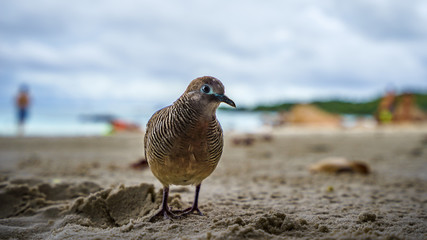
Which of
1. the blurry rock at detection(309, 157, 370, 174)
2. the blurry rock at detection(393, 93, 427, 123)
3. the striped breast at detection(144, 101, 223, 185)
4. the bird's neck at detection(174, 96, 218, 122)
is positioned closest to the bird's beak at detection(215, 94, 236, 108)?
the bird's neck at detection(174, 96, 218, 122)

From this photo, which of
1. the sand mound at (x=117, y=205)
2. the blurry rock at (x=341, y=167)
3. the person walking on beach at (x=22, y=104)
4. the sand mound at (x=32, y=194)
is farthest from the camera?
the person walking on beach at (x=22, y=104)

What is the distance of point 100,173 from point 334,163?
15.1 ft

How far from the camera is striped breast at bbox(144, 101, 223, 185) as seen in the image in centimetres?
310

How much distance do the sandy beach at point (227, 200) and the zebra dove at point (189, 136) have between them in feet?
1.64

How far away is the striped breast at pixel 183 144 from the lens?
3.10 metres

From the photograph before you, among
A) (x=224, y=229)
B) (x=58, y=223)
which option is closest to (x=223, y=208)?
(x=224, y=229)

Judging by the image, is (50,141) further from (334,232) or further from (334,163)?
(334,232)

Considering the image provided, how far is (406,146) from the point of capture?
11.1m

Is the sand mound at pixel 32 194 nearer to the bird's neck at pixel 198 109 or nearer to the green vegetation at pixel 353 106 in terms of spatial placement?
the bird's neck at pixel 198 109

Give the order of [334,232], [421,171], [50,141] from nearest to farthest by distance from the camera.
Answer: [334,232] → [421,171] → [50,141]

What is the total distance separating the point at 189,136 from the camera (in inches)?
122

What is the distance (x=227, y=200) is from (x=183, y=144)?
5.61 ft

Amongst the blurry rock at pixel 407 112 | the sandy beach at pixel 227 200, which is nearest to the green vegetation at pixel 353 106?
the blurry rock at pixel 407 112

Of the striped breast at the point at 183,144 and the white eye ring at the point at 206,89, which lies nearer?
the white eye ring at the point at 206,89
